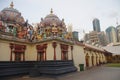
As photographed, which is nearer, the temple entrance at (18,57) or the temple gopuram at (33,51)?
the temple gopuram at (33,51)

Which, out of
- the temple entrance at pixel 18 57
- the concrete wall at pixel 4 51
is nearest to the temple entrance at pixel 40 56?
the temple entrance at pixel 18 57

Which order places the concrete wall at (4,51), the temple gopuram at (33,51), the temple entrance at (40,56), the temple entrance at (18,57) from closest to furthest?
the concrete wall at (4,51)
the temple gopuram at (33,51)
the temple entrance at (18,57)
the temple entrance at (40,56)

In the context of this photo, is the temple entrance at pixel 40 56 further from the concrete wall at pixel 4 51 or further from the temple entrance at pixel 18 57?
the concrete wall at pixel 4 51

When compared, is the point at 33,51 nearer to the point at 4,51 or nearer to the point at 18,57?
the point at 18,57

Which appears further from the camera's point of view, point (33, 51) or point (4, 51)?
point (33, 51)

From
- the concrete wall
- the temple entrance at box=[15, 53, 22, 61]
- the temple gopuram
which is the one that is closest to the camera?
the concrete wall

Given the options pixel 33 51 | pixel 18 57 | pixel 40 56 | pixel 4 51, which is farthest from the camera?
pixel 33 51

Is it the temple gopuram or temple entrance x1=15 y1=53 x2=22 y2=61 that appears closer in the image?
the temple gopuram

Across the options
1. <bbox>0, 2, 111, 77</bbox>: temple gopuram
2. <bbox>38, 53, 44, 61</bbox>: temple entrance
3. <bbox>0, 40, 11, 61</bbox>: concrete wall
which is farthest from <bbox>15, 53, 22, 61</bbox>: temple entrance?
<bbox>38, 53, 44, 61</bbox>: temple entrance

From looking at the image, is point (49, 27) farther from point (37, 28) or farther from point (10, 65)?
point (10, 65)

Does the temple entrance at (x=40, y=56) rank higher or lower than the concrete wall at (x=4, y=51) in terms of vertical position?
lower

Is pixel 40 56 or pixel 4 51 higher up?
pixel 4 51

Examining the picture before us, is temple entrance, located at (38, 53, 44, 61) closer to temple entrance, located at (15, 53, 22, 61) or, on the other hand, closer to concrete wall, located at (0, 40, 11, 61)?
temple entrance, located at (15, 53, 22, 61)

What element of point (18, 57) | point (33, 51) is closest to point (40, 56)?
point (33, 51)
